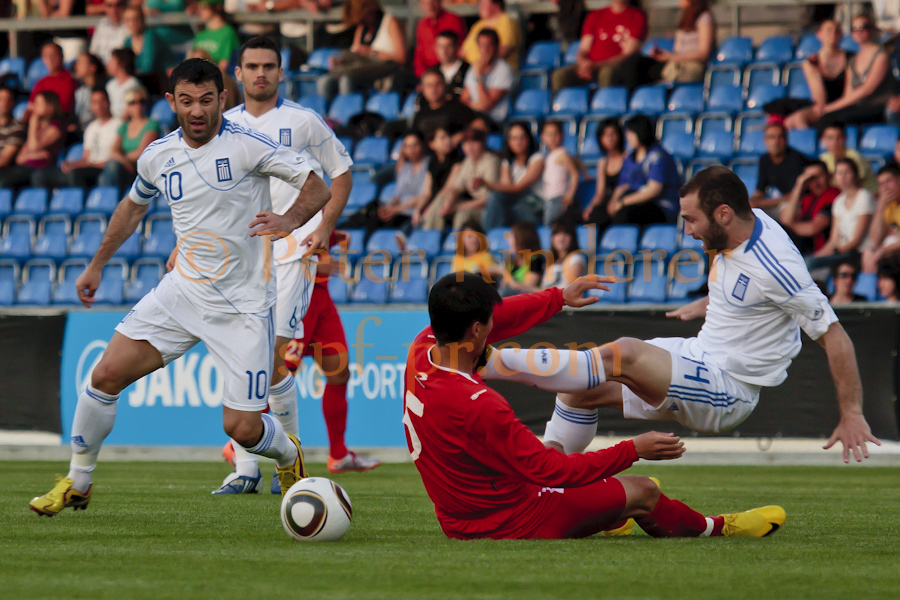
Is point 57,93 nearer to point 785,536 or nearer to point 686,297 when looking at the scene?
point 686,297

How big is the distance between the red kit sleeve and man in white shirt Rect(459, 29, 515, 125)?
33.7 feet

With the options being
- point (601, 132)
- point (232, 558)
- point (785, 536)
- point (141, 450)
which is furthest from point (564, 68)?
point (232, 558)

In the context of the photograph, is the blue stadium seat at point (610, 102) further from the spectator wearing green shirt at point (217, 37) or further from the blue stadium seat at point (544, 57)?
the spectator wearing green shirt at point (217, 37)

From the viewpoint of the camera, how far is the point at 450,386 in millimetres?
4730

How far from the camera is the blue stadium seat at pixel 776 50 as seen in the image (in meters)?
14.4

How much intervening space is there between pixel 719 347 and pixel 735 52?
9683 mm

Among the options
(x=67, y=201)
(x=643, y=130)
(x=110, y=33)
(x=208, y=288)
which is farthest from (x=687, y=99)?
(x=208, y=288)

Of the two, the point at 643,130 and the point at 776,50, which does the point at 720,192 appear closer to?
the point at 643,130

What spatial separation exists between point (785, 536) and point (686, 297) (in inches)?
254

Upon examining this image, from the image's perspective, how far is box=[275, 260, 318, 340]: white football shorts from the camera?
25.8 ft

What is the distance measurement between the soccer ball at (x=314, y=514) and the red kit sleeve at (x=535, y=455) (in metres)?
0.82

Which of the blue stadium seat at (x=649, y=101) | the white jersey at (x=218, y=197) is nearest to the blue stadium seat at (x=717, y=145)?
the blue stadium seat at (x=649, y=101)

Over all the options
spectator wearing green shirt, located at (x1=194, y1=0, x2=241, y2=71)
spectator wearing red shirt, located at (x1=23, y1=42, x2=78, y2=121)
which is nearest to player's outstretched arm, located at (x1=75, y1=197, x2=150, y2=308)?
spectator wearing green shirt, located at (x1=194, y1=0, x2=241, y2=71)

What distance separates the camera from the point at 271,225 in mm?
5711
